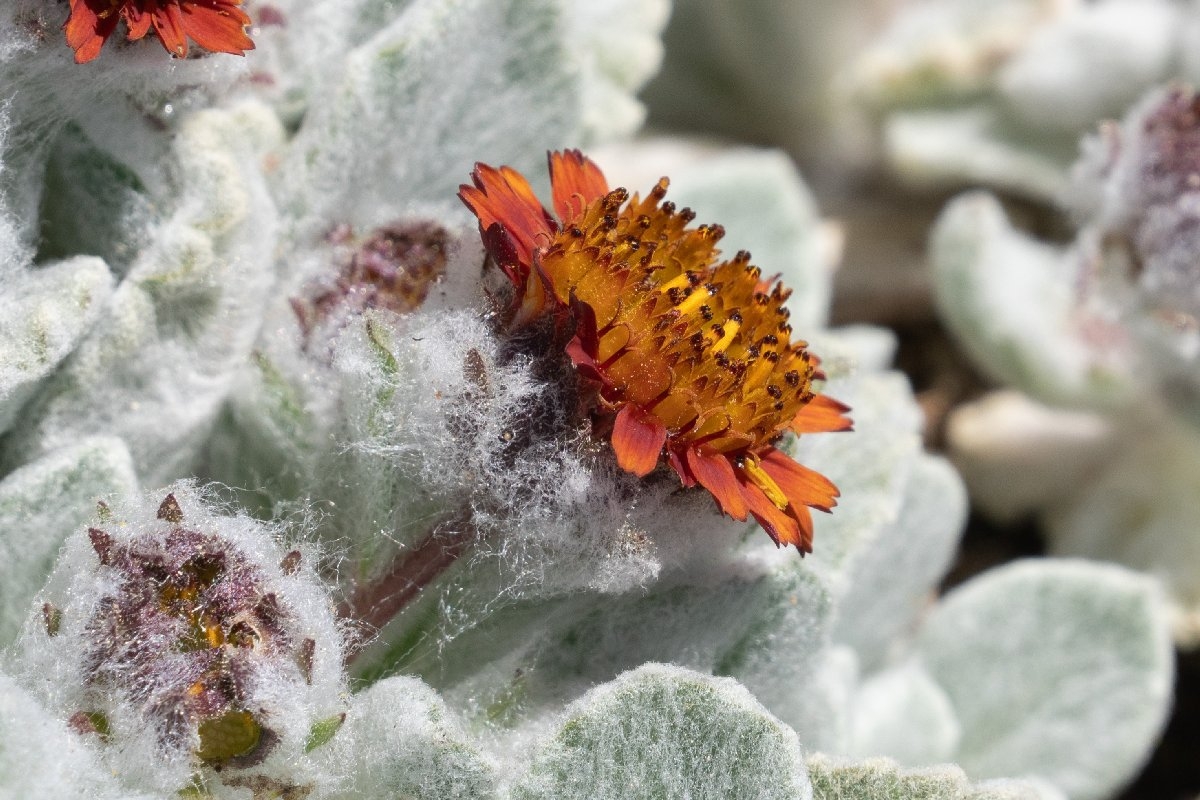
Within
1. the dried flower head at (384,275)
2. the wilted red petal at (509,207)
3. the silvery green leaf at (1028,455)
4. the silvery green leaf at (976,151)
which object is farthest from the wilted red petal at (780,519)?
the silvery green leaf at (976,151)

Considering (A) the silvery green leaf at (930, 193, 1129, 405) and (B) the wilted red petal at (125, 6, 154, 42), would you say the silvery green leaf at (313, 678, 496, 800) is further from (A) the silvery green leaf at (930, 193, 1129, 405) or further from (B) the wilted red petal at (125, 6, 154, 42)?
(A) the silvery green leaf at (930, 193, 1129, 405)

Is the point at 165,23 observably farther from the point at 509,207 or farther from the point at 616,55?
the point at 616,55

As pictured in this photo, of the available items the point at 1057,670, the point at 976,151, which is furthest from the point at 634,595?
the point at 976,151

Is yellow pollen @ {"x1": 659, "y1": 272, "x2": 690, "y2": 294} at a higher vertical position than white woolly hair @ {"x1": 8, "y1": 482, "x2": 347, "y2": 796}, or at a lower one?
higher

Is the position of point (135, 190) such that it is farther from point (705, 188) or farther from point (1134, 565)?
point (1134, 565)

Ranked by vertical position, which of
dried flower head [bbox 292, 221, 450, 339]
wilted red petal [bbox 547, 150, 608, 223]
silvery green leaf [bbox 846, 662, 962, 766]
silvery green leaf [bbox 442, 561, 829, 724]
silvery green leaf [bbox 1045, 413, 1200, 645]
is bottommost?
silvery green leaf [bbox 846, 662, 962, 766]

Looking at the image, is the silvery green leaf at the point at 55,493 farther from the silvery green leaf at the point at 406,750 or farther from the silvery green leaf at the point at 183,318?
the silvery green leaf at the point at 406,750

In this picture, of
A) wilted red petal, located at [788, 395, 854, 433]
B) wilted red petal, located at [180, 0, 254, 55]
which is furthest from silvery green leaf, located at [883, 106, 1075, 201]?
wilted red petal, located at [180, 0, 254, 55]
